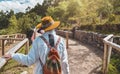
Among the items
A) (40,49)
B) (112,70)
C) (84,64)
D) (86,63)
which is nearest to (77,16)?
(86,63)

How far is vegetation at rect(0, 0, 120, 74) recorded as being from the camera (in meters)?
18.1

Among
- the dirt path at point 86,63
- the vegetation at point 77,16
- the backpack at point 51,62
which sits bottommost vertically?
the dirt path at point 86,63

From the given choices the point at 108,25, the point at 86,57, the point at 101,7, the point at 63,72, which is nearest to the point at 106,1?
the point at 101,7

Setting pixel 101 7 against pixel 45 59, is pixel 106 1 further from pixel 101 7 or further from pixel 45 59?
pixel 45 59

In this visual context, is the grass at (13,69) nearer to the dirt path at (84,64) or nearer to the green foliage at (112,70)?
the dirt path at (84,64)

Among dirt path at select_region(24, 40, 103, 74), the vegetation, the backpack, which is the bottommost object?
dirt path at select_region(24, 40, 103, 74)

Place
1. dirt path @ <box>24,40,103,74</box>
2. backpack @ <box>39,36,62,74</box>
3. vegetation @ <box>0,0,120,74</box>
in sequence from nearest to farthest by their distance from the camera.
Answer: backpack @ <box>39,36,62,74</box>
dirt path @ <box>24,40,103,74</box>
vegetation @ <box>0,0,120,74</box>

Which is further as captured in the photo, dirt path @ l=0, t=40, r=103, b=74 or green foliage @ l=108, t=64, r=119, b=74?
dirt path @ l=0, t=40, r=103, b=74

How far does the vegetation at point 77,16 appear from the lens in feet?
59.3

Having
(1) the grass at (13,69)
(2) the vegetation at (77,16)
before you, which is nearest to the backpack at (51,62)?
(1) the grass at (13,69)

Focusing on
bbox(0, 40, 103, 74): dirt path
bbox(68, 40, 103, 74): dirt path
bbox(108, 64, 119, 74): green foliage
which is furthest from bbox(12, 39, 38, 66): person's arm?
bbox(68, 40, 103, 74): dirt path

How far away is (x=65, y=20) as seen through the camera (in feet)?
136

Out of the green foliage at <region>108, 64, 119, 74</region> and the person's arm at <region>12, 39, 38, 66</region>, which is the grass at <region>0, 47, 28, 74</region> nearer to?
the green foliage at <region>108, 64, 119, 74</region>

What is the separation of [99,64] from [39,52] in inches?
226
